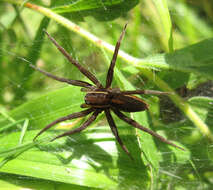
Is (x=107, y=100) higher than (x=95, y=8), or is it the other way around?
(x=95, y=8)

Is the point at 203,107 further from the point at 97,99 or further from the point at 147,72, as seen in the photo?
the point at 97,99

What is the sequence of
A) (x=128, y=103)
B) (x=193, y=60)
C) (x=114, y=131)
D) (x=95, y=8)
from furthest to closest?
(x=95, y=8) → (x=114, y=131) → (x=128, y=103) → (x=193, y=60)

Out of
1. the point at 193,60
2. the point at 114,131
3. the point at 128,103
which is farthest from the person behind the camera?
the point at 114,131

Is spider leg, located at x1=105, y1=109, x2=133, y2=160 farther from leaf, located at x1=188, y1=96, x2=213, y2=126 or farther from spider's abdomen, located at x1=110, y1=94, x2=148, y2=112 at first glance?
leaf, located at x1=188, y1=96, x2=213, y2=126

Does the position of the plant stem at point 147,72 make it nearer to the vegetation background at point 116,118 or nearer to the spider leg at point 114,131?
the vegetation background at point 116,118

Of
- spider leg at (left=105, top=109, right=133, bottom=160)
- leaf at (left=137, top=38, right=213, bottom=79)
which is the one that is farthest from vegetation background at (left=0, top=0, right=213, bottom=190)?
spider leg at (left=105, top=109, right=133, bottom=160)

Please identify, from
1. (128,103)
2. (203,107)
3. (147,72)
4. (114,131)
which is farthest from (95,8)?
(203,107)
